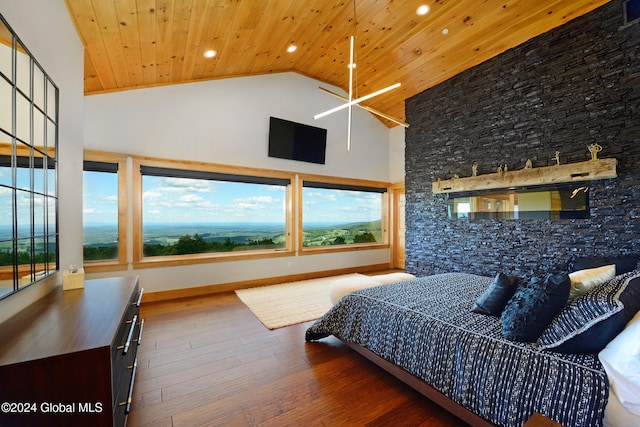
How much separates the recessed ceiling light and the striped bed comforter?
3.41 meters

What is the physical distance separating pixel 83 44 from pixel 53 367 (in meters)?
3.17

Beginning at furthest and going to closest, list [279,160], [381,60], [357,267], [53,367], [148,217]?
[357,267] → [279,160] → [381,60] → [148,217] → [53,367]

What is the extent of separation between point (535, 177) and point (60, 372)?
15.9 feet

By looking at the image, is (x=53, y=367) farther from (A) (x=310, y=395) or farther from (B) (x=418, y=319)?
(B) (x=418, y=319)

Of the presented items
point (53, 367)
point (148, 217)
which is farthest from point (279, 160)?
point (53, 367)

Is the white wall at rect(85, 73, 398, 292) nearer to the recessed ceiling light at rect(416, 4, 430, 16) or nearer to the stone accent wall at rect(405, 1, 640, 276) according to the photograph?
the stone accent wall at rect(405, 1, 640, 276)

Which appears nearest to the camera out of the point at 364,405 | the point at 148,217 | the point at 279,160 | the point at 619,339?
the point at 619,339

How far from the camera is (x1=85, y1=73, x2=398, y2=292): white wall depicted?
13.6 ft

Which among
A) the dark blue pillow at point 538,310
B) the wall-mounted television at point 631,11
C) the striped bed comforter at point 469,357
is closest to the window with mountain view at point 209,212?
the striped bed comforter at point 469,357

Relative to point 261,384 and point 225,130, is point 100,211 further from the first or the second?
point 261,384

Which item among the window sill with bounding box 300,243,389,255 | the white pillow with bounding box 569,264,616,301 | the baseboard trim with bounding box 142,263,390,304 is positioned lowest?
the baseboard trim with bounding box 142,263,390,304

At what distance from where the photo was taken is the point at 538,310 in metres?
1.61

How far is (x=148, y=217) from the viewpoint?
14.5ft

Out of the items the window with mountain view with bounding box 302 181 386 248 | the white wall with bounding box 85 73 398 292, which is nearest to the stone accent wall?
the window with mountain view with bounding box 302 181 386 248
